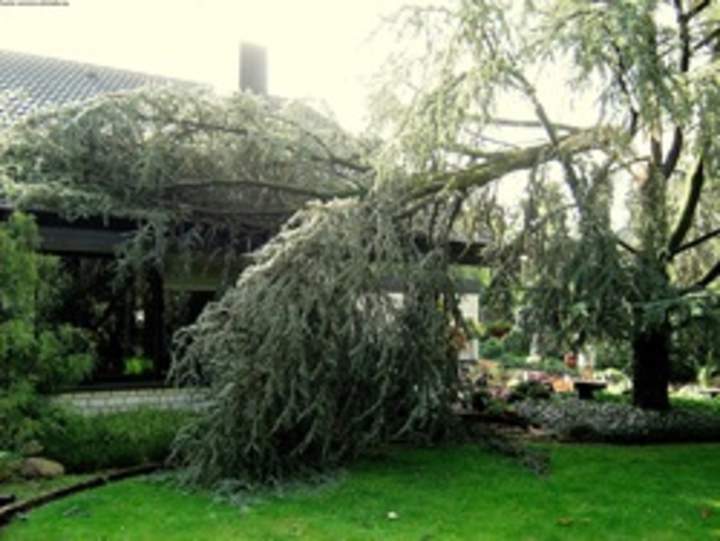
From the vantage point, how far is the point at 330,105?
1343 centimetres

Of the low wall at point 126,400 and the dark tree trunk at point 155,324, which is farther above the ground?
the dark tree trunk at point 155,324

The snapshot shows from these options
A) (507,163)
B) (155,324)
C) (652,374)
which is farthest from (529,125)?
(155,324)

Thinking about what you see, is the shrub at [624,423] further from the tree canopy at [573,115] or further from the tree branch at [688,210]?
the tree branch at [688,210]

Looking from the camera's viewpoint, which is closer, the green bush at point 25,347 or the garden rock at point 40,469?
the garden rock at point 40,469

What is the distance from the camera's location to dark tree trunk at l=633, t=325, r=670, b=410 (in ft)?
42.5

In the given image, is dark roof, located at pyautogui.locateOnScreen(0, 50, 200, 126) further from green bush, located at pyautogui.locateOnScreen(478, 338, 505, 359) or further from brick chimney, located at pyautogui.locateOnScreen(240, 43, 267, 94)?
green bush, located at pyautogui.locateOnScreen(478, 338, 505, 359)

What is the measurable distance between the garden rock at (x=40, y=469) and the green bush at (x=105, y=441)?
27cm

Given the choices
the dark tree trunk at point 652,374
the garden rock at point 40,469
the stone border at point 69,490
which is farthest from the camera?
the dark tree trunk at point 652,374

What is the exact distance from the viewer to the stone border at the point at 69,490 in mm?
7131

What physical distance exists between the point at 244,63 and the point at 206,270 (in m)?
9.43

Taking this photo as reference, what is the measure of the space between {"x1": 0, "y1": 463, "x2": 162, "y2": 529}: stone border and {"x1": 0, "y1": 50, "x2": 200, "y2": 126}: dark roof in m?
7.75

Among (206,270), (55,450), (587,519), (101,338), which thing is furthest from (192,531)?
(206,270)

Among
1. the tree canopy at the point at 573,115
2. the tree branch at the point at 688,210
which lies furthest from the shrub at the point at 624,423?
the tree branch at the point at 688,210

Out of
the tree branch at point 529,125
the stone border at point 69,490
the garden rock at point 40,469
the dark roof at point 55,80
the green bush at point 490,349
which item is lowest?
the stone border at point 69,490
